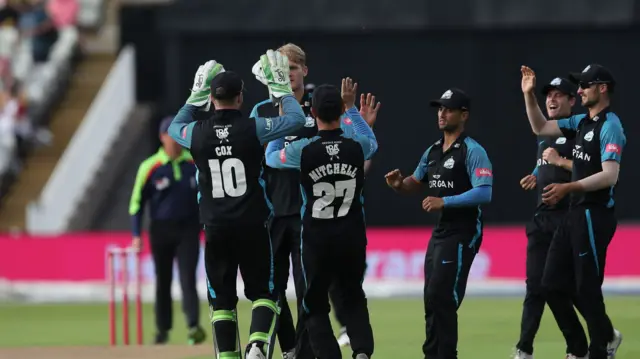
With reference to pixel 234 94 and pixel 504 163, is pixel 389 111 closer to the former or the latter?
pixel 504 163

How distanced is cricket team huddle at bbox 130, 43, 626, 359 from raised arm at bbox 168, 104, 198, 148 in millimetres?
11

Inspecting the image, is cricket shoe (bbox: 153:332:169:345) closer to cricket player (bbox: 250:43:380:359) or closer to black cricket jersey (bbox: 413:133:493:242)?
cricket player (bbox: 250:43:380:359)

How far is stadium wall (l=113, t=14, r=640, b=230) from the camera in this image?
21891 millimetres

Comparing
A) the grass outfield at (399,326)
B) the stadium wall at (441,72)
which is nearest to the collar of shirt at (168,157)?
the grass outfield at (399,326)

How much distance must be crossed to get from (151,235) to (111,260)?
1078 millimetres

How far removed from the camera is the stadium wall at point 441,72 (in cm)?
2189

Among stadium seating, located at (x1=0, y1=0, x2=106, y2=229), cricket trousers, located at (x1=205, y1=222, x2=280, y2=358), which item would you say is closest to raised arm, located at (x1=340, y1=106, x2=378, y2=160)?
cricket trousers, located at (x1=205, y1=222, x2=280, y2=358)

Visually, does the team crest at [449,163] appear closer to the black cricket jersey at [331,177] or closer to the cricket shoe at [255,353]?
the black cricket jersey at [331,177]

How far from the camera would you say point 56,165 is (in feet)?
92.0

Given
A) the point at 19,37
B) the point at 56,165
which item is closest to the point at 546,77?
the point at 56,165

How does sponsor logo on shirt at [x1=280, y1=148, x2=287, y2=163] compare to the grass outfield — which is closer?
sponsor logo on shirt at [x1=280, y1=148, x2=287, y2=163]

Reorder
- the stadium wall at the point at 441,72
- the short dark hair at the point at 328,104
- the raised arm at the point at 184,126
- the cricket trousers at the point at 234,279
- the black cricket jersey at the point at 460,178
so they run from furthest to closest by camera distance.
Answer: the stadium wall at the point at 441,72, the black cricket jersey at the point at 460,178, the raised arm at the point at 184,126, the cricket trousers at the point at 234,279, the short dark hair at the point at 328,104

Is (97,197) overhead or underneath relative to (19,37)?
underneath

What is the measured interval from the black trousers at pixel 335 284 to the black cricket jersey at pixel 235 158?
0.49 metres
